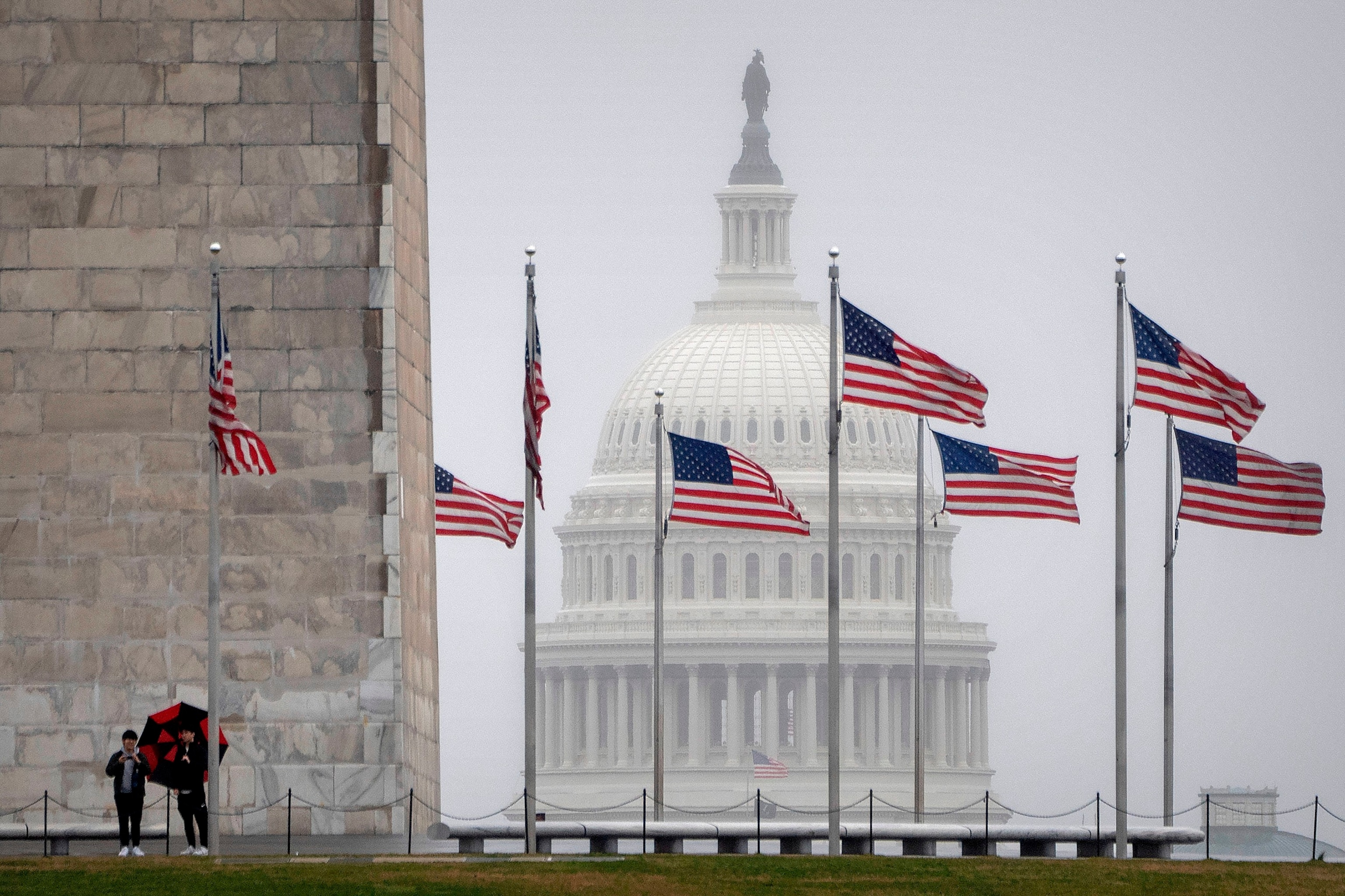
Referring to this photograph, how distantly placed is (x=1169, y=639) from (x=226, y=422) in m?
21.0

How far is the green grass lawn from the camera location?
4566cm

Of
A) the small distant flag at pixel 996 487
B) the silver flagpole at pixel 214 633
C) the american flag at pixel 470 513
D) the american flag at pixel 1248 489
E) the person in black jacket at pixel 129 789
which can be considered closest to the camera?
the person in black jacket at pixel 129 789

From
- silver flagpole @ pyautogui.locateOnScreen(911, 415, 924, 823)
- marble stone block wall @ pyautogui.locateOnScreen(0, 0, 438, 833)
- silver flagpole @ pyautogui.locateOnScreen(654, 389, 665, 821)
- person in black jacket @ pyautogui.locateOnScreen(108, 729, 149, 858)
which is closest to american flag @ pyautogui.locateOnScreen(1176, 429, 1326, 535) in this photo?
silver flagpole @ pyautogui.locateOnScreen(911, 415, 924, 823)

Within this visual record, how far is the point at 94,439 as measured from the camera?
5831 cm

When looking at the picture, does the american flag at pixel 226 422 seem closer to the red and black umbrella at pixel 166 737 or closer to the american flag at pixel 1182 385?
the red and black umbrella at pixel 166 737

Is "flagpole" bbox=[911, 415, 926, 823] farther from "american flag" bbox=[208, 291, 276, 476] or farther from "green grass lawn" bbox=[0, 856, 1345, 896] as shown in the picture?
"green grass lawn" bbox=[0, 856, 1345, 896]

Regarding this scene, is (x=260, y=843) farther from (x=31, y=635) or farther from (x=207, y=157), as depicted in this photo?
(x=207, y=157)

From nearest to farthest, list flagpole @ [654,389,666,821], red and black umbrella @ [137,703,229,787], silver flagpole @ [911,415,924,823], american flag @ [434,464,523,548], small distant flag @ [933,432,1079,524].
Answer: red and black umbrella @ [137,703,229,787] → small distant flag @ [933,432,1079,524] → american flag @ [434,464,523,548] → silver flagpole @ [911,415,924,823] → flagpole @ [654,389,666,821]

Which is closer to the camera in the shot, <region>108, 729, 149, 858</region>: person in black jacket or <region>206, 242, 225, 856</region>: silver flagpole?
<region>108, 729, 149, 858</region>: person in black jacket

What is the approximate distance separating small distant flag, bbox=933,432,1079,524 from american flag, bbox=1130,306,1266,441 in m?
7.10

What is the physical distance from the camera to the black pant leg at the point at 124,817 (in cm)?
5156

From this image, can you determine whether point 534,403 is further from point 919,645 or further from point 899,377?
point 919,645

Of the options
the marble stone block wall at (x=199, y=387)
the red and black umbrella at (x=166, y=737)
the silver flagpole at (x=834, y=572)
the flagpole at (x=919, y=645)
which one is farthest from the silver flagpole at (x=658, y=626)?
the red and black umbrella at (x=166, y=737)

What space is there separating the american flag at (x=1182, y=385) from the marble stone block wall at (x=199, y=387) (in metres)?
11.4
